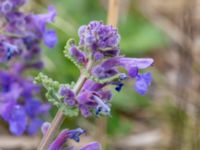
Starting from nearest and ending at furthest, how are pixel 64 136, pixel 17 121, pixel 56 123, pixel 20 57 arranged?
pixel 56 123
pixel 64 136
pixel 17 121
pixel 20 57

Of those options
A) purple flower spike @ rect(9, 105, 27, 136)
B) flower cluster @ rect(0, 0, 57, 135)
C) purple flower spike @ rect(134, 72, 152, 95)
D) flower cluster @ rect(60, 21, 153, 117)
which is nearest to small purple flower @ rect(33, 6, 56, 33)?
flower cluster @ rect(0, 0, 57, 135)

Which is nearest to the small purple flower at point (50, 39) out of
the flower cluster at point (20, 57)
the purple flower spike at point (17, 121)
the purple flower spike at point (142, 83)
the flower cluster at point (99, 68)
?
the flower cluster at point (20, 57)

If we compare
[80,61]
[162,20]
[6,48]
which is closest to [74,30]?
[162,20]

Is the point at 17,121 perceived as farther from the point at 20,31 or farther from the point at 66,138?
the point at 66,138

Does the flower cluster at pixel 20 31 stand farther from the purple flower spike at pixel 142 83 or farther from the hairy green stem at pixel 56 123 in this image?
the purple flower spike at pixel 142 83

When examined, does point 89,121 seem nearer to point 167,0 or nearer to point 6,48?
point 6,48

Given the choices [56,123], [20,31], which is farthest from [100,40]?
[20,31]
